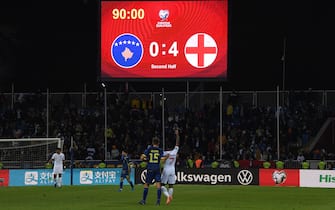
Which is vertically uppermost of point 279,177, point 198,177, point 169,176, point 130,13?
point 130,13

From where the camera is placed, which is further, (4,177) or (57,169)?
(4,177)

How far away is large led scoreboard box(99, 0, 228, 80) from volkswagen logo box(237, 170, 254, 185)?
5.14 meters

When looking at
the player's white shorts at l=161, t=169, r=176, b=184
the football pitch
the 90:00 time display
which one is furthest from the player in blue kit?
the 90:00 time display

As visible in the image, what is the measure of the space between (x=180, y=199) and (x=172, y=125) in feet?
67.6

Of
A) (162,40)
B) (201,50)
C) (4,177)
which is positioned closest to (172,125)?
(162,40)

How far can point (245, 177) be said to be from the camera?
145 feet

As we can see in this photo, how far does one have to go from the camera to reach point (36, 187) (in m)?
42.3

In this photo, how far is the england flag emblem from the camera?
4556 centimetres

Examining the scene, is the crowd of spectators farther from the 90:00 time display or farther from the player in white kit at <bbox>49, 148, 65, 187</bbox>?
the 90:00 time display

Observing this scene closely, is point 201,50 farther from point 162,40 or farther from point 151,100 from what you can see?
point 151,100

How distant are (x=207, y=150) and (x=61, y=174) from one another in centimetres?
1171

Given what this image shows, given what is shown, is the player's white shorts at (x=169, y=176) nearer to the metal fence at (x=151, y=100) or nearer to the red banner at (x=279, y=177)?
the red banner at (x=279, y=177)

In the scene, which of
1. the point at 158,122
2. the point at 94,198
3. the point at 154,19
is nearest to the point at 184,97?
the point at 158,122

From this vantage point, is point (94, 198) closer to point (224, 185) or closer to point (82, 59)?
point (224, 185)
